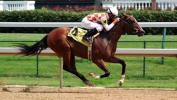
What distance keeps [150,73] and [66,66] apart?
3.09 metres

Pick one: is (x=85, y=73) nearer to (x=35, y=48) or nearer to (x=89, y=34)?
(x=35, y=48)

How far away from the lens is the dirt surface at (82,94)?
996 cm

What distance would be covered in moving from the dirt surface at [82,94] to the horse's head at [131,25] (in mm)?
1107

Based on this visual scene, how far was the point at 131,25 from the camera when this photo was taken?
449 inches

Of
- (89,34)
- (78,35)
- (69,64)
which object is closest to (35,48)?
(69,64)

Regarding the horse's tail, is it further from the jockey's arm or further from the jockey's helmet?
the jockey's helmet

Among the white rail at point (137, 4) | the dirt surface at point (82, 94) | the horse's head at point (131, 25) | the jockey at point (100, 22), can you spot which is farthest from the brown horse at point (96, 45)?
the white rail at point (137, 4)

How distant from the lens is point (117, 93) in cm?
1070

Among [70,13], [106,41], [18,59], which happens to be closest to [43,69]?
[18,59]

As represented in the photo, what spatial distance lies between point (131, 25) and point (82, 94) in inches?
70.1

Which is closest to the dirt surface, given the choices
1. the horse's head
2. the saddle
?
the saddle

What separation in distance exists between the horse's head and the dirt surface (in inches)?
43.6

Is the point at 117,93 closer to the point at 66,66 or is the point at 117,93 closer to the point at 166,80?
the point at 66,66

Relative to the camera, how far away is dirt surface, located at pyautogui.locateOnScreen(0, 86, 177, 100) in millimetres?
9961
